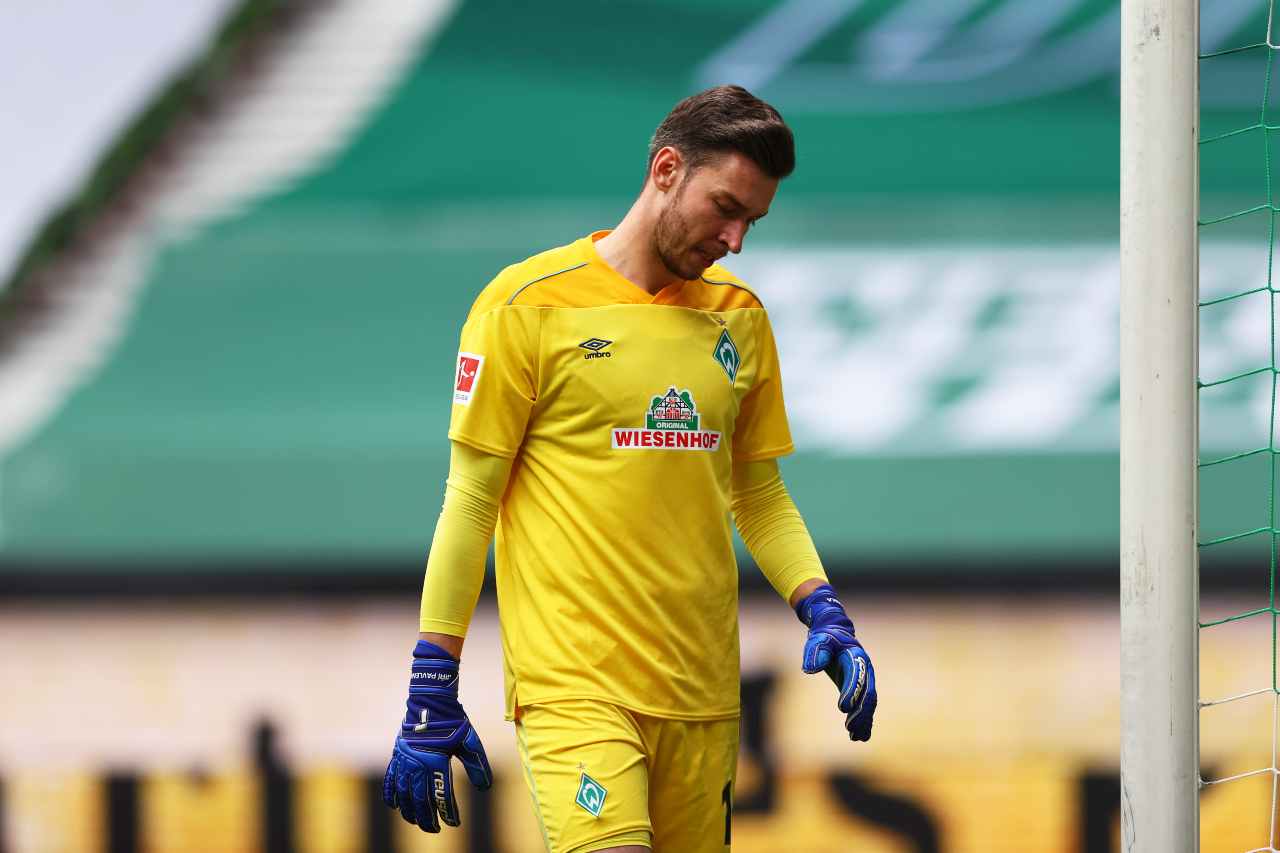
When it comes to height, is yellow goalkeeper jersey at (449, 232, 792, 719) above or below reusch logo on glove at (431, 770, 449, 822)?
above

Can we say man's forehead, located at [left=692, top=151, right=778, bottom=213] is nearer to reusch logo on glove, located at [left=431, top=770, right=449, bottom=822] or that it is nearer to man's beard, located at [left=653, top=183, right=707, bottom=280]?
man's beard, located at [left=653, top=183, right=707, bottom=280]

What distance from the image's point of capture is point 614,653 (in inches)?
85.7

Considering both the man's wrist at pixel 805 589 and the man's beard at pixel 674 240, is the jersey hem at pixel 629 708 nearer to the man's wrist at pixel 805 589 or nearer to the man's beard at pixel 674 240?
the man's wrist at pixel 805 589

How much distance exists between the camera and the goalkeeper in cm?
213

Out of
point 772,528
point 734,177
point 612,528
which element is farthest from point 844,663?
point 734,177

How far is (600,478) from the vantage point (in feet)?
7.16

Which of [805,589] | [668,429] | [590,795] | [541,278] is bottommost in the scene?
[590,795]

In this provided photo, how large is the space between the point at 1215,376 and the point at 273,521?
2.95 metres

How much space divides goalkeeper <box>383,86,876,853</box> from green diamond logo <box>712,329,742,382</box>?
0.05ft

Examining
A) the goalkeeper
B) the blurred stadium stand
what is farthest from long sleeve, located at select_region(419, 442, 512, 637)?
the blurred stadium stand

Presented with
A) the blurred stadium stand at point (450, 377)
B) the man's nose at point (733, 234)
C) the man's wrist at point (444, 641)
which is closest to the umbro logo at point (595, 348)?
the man's nose at point (733, 234)

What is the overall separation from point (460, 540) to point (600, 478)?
0.23 m

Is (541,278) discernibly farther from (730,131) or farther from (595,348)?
(730,131)

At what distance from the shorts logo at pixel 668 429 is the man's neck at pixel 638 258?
193 mm
